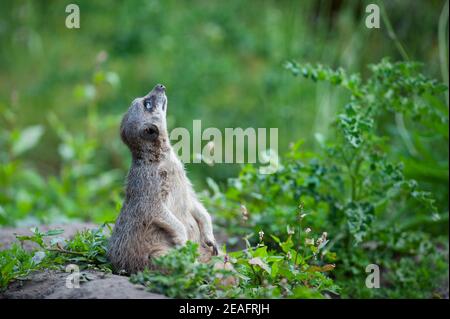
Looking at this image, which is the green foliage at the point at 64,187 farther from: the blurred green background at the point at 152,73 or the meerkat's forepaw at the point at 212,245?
the meerkat's forepaw at the point at 212,245

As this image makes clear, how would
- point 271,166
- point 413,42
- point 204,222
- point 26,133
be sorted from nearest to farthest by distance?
point 204,222 → point 271,166 → point 26,133 → point 413,42

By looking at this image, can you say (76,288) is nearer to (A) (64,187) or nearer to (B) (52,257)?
(B) (52,257)

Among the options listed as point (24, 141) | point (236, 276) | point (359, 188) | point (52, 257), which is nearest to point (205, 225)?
point (236, 276)

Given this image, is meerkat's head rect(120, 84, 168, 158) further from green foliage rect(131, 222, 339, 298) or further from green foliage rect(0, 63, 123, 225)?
green foliage rect(0, 63, 123, 225)

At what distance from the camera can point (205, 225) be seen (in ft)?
13.2

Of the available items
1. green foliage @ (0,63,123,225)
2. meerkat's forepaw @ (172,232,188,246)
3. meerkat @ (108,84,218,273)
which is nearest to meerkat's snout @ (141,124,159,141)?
meerkat @ (108,84,218,273)

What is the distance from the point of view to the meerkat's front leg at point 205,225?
3.94 m

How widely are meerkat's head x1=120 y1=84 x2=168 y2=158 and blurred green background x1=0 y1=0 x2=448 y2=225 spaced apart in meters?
2.41

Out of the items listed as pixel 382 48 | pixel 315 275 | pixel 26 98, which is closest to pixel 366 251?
pixel 315 275

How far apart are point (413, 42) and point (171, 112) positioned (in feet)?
10.5

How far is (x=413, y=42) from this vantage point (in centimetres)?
810

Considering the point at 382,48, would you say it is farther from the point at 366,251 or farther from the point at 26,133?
the point at 26,133

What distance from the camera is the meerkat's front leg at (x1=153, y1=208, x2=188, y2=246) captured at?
144 inches

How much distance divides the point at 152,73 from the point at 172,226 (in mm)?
5896
